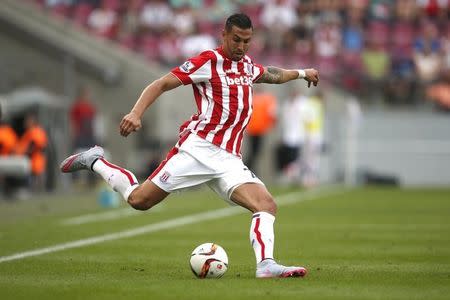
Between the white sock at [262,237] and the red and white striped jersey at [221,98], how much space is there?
0.73 metres

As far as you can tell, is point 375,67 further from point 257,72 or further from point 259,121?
point 257,72

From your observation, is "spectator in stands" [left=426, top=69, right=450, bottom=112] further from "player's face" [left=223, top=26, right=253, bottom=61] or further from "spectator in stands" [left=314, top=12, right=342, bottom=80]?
"player's face" [left=223, top=26, right=253, bottom=61]

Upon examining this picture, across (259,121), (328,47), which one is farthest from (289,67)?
(328,47)

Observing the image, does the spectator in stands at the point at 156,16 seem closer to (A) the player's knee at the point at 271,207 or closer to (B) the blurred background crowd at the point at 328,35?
(B) the blurred background crowd at the point at 328,35

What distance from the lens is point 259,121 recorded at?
2695cm

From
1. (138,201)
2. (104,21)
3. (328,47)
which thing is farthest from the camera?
(104,21)

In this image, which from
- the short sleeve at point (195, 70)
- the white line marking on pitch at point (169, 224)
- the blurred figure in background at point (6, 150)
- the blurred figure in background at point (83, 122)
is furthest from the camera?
the blurred figure in background at point (83, 122)

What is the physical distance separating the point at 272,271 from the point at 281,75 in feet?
6.59

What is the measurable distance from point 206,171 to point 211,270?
34.6 inches

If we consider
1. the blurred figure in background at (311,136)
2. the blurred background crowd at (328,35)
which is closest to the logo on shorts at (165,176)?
the blurred figure in background at (311,136)

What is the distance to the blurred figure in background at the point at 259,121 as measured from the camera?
87.7ft

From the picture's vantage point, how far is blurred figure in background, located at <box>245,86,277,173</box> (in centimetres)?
2672

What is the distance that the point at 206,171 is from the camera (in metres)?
9.30

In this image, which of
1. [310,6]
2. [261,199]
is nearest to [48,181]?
[310,6]
